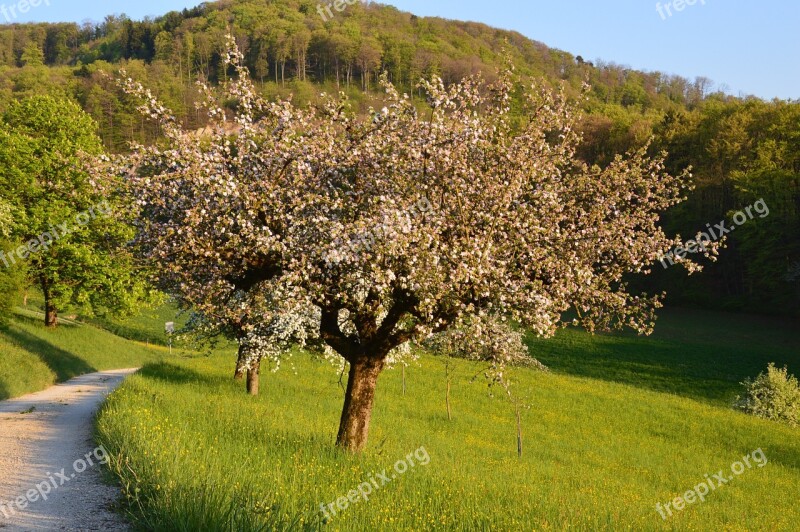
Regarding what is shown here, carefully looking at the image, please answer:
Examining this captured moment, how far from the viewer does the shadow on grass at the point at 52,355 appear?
35.0m

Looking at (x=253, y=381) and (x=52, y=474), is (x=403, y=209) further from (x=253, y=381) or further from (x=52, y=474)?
(x=253, y=381)

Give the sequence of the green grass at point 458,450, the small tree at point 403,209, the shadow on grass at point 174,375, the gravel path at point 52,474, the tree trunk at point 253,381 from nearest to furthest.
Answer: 1. the green grass at point 458,450
2. the gravel path at point 52,474
3. the small tree at point 403,209
4. the shadow on grass at point 174,375
5. the tree trunk at point 253,381

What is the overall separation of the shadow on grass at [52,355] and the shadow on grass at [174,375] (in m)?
7.61

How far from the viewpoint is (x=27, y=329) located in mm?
39844

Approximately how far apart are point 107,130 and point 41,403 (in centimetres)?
6673

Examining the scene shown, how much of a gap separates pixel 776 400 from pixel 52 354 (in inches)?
1699

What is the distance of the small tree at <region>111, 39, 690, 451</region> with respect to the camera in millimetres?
11562

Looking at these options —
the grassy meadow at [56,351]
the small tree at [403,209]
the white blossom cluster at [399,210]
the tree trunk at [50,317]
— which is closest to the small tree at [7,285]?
the grassy meadow at [56,351]

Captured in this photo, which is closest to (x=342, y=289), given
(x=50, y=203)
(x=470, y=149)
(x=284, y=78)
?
(x=470, y=149)

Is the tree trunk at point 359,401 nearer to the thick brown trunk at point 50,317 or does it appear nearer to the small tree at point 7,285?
the small tree at point 7,285

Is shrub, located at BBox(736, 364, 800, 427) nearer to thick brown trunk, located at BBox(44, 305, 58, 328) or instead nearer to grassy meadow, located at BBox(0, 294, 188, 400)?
grassy meadow, located at BBox(0, 294, 188, 400)

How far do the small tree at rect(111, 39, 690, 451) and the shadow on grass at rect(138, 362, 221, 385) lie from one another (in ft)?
47.0

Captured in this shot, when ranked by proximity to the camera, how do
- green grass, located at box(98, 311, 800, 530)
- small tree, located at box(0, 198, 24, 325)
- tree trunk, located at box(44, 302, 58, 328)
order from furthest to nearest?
1. tree trunk, located at box(44, 302, 58, 328)
2. small tree, located at box(0, 198, 24, 325)
3. green grass, located at box(98, 311, 800, 530)

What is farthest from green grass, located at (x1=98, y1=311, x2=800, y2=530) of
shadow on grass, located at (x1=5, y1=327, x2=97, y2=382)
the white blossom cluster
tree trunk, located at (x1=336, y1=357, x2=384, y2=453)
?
shadow on grass, located at (x1=5, y1=327, x2=97, y2=382)
